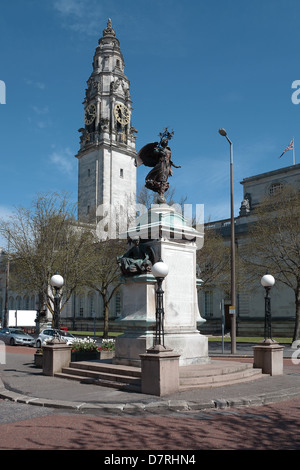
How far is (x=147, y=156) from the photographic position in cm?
1392

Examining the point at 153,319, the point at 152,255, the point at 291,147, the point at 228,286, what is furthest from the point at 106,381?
the point at 291,147

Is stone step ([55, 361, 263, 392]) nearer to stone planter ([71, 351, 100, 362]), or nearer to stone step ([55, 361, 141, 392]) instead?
stone step ([55, 361, 141, 392])

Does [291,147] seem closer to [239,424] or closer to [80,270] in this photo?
[80,270]

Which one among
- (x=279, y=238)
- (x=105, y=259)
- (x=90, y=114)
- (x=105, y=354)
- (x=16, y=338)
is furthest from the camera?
(x=90, y=114)

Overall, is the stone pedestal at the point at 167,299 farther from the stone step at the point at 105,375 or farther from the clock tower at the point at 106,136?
the clock tower at the point at 106,136

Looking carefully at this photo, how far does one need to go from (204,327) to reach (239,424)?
4126 centimetres

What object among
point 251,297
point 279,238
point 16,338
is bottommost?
point 16,338

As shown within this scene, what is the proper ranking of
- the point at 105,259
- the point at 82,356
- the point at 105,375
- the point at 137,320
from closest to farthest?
the point at 105,375, the point at 137,320, the point at 82,356, the point at 105,259

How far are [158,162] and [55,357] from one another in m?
6.41

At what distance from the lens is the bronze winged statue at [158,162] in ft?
44.2

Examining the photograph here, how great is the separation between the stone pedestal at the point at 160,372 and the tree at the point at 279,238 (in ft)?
68.7

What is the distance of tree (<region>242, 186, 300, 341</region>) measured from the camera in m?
29.6

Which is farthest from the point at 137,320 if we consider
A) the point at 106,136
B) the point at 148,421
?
the point at 106,136

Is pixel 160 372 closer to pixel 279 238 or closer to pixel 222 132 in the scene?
pixel 222 132
